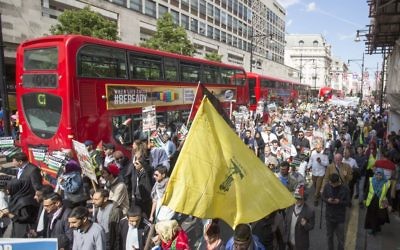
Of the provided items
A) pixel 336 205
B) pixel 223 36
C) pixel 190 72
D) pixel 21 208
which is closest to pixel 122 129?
pixel 190 72

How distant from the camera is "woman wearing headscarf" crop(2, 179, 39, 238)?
5.68 m

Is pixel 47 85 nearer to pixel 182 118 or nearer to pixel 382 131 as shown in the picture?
pixel 182 118

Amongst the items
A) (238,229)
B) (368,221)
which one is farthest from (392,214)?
(238,229)

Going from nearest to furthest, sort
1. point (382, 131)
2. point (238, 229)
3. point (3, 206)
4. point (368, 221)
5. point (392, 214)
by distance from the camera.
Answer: point (238, 229)
point (3, 206)
point (368, 221)
point (392, 214)
point (382, 131)

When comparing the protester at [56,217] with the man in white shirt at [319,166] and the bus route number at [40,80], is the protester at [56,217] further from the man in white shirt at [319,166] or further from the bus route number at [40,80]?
the man in white shirt at [319,166]

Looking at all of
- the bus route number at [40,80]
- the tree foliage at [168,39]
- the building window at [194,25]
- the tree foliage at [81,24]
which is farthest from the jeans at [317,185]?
the building window at [194,25]

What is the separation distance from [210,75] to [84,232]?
1330 cm

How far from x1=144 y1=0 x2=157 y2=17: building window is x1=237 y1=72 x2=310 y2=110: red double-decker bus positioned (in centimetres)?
1137

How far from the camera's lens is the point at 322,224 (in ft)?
25.5

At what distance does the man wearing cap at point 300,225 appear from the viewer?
5.33 meters

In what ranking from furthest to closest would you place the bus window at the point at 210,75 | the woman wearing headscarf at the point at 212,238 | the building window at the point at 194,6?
the building window at the point at 194,6, the bus window at the point at 210,75, the woman wearing headscarf at the point at 212,238

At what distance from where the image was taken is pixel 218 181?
11.9ft

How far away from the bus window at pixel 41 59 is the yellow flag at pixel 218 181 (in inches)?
279

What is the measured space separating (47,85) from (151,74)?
12.3 ft
